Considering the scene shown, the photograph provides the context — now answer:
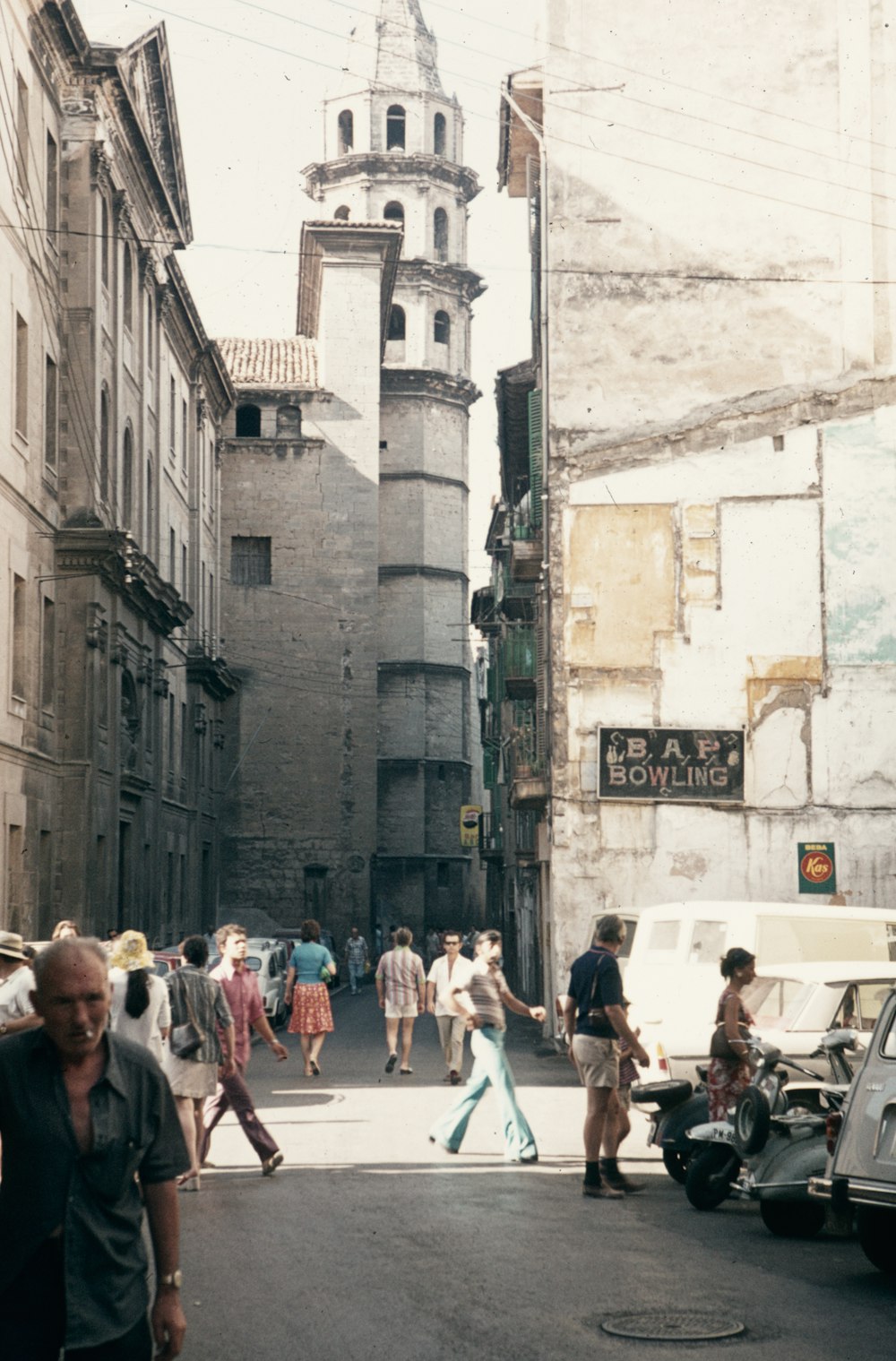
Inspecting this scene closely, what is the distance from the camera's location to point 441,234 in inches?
2628

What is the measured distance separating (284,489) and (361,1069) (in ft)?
130

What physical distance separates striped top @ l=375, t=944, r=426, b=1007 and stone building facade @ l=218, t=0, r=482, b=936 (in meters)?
35.6

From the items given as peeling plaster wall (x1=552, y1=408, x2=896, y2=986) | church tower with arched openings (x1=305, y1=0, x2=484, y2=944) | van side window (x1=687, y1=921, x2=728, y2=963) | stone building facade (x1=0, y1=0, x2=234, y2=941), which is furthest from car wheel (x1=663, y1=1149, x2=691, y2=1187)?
church tower with arched openings (x1=305, y1=0, x2=484, y2=944)

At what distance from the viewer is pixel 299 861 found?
189ft

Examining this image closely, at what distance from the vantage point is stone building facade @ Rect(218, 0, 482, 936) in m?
57.8

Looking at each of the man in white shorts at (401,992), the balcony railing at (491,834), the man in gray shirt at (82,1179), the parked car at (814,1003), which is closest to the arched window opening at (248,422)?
the balcony railing at (491,834)

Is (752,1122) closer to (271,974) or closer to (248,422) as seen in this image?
(271,974)

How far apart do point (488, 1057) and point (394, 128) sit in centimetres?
5781

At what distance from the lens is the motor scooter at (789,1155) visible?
32.3 ft

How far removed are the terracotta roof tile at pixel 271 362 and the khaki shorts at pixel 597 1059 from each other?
49.1m

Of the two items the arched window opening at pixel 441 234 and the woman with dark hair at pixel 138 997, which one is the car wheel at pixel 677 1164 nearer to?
the woman with dark hair at pixel 138 997

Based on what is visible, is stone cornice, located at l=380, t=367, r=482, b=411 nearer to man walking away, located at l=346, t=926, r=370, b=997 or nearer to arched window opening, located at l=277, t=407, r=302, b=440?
arched window opening, located at l=277, t=407, r=302, b=440

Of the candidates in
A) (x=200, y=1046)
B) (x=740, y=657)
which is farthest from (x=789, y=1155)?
(x=740, y=657)

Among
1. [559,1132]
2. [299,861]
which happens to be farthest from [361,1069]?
[299,861]
